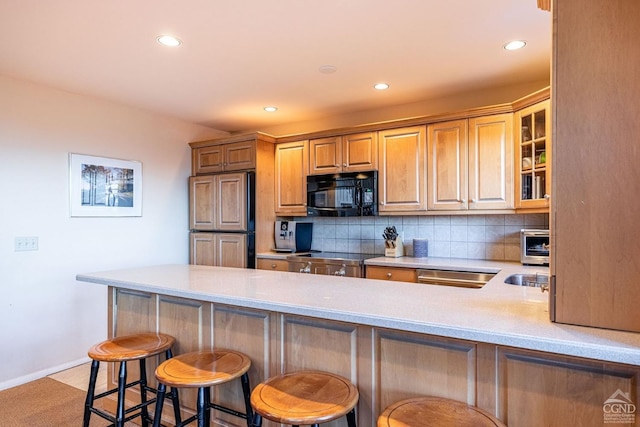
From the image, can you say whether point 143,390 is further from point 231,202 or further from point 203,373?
point 231,202

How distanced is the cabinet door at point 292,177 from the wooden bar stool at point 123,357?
7.19ft

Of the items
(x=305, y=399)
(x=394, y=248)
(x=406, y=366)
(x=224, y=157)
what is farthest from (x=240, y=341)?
(x=224, y=157)

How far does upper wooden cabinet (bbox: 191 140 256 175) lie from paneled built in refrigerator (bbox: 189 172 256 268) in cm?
11

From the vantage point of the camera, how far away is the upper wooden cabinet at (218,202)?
3896mm

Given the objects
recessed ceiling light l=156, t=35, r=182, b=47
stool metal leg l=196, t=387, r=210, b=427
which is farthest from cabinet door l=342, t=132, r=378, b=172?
stool metal leg l=196, t=387, r=210, b=427

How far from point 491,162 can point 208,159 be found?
2937 millimetres

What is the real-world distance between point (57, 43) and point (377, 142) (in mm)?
2564

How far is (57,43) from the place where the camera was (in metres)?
2.37

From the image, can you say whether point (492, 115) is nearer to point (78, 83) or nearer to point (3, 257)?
point (78, 83)

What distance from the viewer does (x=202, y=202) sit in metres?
4.16

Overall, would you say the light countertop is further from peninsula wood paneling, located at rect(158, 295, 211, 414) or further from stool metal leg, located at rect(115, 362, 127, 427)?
stool metal leg, located at rect(115, 362, 127, 427)

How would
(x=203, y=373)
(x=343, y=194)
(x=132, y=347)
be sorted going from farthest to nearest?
(x=343, y=194)
(x=132, y=347)
(x=203, y=373)

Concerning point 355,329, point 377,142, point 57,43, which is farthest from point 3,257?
point 377,142

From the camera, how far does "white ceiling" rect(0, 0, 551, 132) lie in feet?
6.62
